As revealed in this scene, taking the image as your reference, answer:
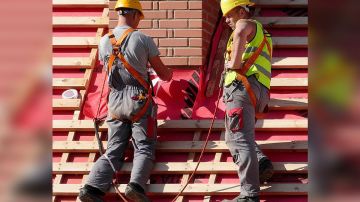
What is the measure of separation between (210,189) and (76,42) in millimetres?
2451

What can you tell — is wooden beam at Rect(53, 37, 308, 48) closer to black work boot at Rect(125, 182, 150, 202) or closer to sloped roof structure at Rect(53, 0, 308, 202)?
sloped roof structure at Rect(53, 0, 308, 202)

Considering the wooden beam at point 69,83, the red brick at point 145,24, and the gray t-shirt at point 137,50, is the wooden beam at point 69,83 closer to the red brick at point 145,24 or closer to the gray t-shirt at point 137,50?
the red brick at point 145,24

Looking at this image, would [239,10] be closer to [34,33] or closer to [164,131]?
[164,131]

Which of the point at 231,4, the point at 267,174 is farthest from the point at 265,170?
the point at 231,4

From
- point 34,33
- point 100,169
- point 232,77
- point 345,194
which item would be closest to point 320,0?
point 345,194

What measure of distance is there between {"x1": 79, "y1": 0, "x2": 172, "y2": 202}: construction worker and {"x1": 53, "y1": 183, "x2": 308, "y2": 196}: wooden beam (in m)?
0.18

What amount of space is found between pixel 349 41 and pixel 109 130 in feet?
14.3

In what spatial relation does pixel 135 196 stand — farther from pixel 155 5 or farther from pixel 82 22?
pixel 82 22

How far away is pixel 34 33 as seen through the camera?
231cm

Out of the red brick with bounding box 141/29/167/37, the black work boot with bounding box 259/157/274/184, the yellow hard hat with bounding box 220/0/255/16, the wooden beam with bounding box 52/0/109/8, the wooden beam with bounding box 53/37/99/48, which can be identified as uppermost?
the yellow hard hat with bounding box 220/0/255/16

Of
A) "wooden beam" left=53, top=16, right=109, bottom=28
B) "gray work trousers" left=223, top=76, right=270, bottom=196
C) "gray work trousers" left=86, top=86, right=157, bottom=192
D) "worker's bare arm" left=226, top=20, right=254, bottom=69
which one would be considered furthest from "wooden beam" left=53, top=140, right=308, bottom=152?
"wooden beam" left=53, top=16, right=109, bottom=28

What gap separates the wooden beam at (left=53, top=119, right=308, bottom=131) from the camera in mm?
6328

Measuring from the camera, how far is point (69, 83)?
23.2ft

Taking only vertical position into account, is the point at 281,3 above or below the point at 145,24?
above
